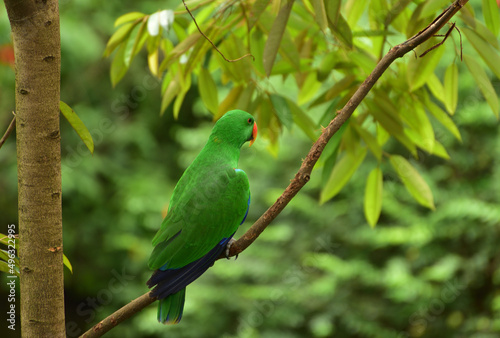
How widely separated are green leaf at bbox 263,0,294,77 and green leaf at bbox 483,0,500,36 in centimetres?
51

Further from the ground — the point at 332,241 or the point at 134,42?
the point at 134,42

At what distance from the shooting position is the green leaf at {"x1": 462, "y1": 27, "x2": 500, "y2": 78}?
132cm

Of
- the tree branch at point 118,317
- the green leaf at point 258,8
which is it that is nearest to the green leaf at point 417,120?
the green leaf at point 258,8

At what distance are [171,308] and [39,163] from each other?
1.43ft

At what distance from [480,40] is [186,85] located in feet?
2.79

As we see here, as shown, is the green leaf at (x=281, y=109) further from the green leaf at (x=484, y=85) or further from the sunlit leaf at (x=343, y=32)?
the green leaf at (x=484, y=85)

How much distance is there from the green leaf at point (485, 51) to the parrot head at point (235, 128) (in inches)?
24.7

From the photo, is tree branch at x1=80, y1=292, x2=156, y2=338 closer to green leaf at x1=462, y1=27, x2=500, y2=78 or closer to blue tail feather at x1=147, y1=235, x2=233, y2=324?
blue tail feather at x1=147, y1=235, x2=233, y2=324

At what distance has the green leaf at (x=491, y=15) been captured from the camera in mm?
1258

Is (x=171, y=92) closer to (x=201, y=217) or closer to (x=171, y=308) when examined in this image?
(x=201, y=217)

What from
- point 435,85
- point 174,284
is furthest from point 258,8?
point 174,284

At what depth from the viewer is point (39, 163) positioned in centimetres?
91

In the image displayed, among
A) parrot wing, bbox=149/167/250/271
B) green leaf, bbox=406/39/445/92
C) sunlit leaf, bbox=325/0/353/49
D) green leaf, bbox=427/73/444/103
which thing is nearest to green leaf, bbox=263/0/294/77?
sunlit leaf, bbox=325/0/353/49

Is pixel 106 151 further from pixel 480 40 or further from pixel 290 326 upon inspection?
pixel 480 40
